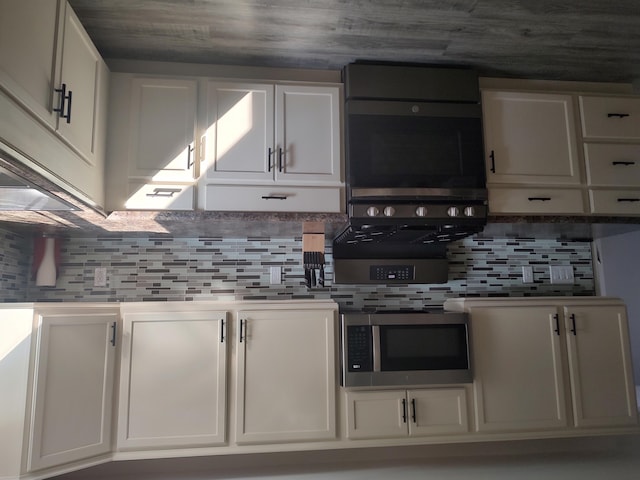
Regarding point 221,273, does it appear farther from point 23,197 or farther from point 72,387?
point 23,197

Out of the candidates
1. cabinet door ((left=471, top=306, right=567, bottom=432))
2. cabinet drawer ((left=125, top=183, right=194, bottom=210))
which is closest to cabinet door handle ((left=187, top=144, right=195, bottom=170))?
cabinet drawer ((left=125, top=183, right=194, bottom=210))

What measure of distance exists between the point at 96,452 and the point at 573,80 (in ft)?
9.68

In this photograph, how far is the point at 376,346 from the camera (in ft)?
6.79

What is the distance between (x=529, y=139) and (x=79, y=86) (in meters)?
2.06

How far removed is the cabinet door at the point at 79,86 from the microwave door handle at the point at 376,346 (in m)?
1.45

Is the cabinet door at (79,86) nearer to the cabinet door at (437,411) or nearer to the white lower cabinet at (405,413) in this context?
the white lower cabinet at (405,413)

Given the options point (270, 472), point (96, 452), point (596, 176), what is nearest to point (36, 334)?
point (96, 452)

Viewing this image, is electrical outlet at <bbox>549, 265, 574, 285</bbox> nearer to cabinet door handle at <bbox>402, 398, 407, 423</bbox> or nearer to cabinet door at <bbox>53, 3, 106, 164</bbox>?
cabinet door handle at <bbox>402, 398, 407, 423</bbox>

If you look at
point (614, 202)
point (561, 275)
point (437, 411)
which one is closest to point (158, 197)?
point (437, 411)

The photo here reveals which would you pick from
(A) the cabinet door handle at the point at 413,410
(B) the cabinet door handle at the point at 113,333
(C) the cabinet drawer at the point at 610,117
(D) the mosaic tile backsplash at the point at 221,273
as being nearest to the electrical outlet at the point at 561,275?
(D) the mosaic tile backsplash at the point at 221,273

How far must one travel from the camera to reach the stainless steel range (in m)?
2.01

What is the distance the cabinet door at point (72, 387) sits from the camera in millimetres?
1688

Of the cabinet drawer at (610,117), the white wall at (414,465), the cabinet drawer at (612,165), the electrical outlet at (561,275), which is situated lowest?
the white wall at (414,465)

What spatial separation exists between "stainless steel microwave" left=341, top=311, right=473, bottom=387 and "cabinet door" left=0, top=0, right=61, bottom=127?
1483mm
